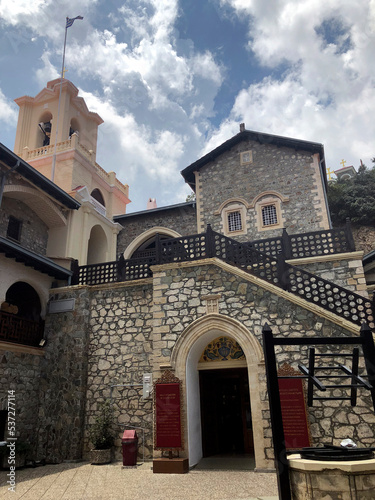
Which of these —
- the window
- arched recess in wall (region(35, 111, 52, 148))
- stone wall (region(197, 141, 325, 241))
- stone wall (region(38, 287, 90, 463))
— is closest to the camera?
stone wall (region(38, 287, 90, 463))

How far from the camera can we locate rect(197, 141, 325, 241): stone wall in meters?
13.7

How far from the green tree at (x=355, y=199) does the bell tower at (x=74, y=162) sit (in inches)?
507

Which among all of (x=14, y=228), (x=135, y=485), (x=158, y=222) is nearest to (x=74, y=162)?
(x=158, y=222)

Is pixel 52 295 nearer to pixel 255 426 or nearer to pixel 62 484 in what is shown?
pixel 62 484

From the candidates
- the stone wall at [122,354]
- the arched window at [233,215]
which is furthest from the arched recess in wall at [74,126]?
the stone wall at [122,354]

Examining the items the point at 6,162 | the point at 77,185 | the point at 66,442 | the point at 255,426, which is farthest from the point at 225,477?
the point at 77,185

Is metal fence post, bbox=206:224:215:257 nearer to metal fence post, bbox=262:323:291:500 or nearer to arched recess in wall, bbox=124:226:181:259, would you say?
metal fence post, bbox=262:323:291:500

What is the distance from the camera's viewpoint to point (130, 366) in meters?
10.2

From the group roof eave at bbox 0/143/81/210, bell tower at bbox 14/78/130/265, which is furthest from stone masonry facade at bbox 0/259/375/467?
bell tower at bbox 14/78/130/265

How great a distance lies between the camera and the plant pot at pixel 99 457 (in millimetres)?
9211

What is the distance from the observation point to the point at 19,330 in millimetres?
10688

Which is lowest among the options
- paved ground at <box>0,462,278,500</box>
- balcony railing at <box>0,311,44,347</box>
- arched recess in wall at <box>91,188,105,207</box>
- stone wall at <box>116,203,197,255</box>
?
paved ground at <box>0,462,278,500</box>

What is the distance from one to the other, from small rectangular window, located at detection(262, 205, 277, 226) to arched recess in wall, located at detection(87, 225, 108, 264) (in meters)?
7.34

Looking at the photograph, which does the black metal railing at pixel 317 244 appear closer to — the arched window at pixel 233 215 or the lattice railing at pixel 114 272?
the lattice railing at pixel 114 272
